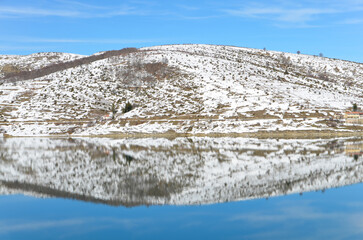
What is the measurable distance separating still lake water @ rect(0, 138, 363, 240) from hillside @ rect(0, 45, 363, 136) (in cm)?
6142

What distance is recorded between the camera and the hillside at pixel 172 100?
11444 cm

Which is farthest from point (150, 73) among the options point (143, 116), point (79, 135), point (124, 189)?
point (124, 189)

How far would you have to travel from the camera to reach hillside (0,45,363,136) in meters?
114

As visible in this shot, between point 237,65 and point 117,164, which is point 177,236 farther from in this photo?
point 237,65

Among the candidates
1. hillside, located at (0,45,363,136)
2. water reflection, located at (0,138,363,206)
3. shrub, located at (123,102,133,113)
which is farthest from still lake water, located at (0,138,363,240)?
shrub, located at (123,102,133,113)

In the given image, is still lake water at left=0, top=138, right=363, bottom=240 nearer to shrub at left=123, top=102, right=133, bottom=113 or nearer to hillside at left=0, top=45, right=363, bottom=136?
hillside at left=0, top=45, right=363, bottom=136

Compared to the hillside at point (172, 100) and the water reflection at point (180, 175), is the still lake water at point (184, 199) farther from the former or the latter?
the hillside at point (172, 100)

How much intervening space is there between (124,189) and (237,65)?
539 ft

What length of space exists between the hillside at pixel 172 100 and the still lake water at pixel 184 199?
61.4 metres

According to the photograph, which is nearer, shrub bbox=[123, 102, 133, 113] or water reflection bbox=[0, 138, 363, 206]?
water reflection bbox=[0, 138, 363, 206]

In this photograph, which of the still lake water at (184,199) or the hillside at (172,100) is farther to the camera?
the hillside at (172,100)

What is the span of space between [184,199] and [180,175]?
34.6 ft

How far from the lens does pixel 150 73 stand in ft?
595

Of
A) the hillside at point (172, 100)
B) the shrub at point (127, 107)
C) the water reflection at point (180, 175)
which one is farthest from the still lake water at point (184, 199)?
the shrub at point (127, 107)
